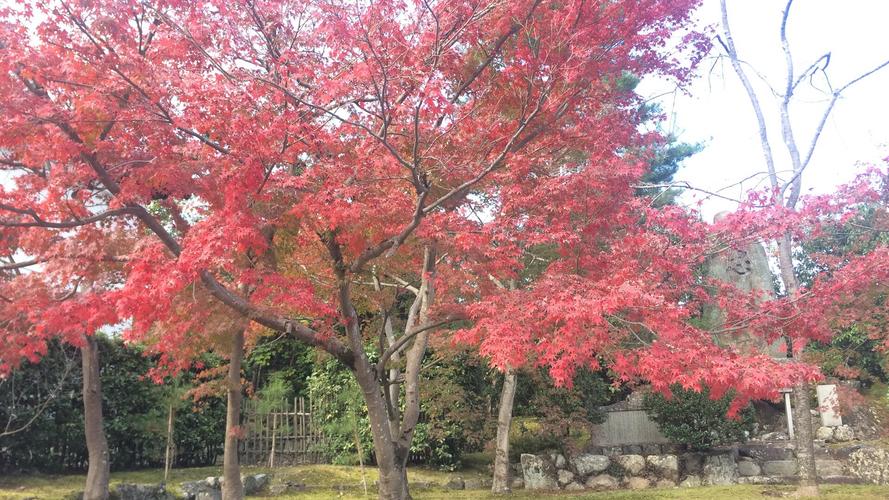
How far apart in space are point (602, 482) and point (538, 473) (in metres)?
1.18

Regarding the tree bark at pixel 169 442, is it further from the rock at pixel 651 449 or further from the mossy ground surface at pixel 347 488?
the rock at pixel 651 449

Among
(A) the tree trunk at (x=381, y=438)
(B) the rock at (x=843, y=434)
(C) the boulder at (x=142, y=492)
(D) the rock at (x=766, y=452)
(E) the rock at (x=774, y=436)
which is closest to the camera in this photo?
(A) the tree trunk at (x=381, y=438)

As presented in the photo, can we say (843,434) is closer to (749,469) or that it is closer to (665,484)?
(749,469)

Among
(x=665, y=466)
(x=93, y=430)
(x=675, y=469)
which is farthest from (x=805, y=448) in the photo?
(x=93, y=430)

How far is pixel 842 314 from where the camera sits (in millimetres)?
8156

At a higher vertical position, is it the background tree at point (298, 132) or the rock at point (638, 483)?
the background tree at point (298, 132)

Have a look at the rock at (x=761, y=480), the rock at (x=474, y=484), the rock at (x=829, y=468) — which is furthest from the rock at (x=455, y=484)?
the rock at (x=829, y=468)

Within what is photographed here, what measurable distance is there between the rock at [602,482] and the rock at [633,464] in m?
0.32

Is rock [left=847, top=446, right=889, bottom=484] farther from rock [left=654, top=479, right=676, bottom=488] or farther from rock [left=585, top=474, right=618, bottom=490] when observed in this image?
rock [left=585, top=474, right=618, bottom=490]

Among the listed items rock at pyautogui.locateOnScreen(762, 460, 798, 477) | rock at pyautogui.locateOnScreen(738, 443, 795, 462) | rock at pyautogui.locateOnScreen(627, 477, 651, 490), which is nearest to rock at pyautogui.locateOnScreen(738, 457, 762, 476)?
rock at pyautogui.locateOnScreen(762, 460, 798, 477)

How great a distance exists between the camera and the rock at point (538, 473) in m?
10.5

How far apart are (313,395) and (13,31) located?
28.3 feet

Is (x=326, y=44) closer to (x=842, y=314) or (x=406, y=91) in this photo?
(x=406, y=91)

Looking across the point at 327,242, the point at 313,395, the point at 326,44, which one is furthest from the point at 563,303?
the point at 313,395
